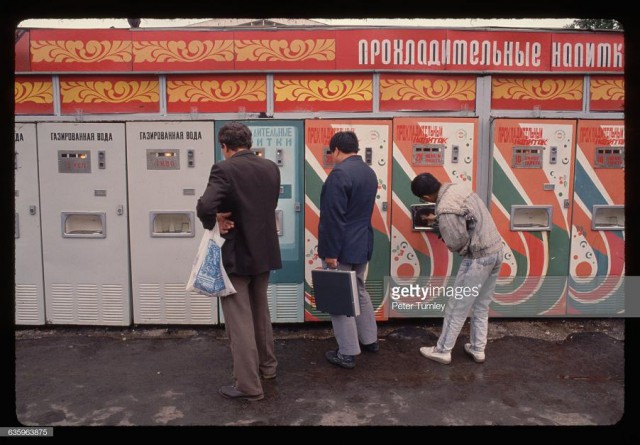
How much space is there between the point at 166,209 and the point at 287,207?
111cm

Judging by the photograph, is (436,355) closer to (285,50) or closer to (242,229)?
(242,229)

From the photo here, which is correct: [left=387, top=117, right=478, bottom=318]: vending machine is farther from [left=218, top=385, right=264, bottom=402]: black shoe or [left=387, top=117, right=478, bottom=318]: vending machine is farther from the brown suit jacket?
[left=218, top=385, right=264, bottom=402]: black shoe

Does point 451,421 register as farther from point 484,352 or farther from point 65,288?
point 65,288

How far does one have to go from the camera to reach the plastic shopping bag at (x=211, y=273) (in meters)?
2.96

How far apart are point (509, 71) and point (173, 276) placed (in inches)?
146

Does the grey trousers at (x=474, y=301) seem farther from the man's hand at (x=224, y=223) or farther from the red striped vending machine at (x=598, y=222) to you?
the man's hand at (x=224, y=223)

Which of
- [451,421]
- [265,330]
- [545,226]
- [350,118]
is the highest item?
[350,118]

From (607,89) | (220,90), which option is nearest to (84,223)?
(220,90)

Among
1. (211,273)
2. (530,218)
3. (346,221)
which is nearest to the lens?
(211,273)

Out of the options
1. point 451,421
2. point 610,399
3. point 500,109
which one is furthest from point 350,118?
point 610,399

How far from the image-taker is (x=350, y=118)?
4.30 meters

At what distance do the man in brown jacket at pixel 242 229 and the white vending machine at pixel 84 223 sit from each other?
1.70 metres

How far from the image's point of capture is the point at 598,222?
4.48 metres

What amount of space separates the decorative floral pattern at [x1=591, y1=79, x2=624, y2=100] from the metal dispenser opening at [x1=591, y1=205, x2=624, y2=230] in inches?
41.9
